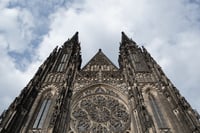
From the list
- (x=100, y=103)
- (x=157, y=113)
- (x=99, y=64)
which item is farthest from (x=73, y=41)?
(x=157, y=113)

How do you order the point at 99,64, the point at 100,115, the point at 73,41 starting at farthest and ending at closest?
the point at 73,41
the point at 99,64
the point at 100,115

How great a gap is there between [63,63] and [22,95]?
24.1ft

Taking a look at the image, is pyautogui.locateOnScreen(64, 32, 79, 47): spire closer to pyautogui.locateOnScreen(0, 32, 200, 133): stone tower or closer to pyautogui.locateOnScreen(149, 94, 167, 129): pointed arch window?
pyautogui.locateOnScreen(0, 32, 200, 133): stone tower

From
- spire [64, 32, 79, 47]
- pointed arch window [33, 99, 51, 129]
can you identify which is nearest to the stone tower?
pointed arch window [33, 99, 51, 129]

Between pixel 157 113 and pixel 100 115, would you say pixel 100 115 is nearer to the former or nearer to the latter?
pixel 100 115

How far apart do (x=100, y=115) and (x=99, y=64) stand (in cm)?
798

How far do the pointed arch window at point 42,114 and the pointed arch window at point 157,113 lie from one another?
26.4 feet

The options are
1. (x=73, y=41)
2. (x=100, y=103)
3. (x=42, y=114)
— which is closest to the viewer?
(x=42, y=114)

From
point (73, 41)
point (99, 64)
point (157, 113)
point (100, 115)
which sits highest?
point (73, 41)

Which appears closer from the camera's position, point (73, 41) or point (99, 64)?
point (99, 64)

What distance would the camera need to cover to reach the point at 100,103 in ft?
54.0

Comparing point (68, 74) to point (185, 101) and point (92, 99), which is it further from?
point (185, 101)

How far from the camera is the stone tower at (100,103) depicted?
1384 centimetres

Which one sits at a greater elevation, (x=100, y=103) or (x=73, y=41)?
(x=73, y=41)
